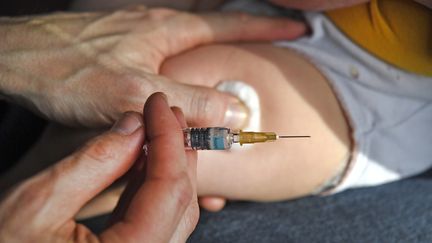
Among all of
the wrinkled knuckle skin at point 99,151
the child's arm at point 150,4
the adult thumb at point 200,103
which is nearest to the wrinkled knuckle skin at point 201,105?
the adult thumb at point 200,103

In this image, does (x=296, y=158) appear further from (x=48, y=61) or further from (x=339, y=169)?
(x=48, y=61)

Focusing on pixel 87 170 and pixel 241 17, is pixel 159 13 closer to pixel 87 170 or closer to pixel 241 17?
pixel 241 17

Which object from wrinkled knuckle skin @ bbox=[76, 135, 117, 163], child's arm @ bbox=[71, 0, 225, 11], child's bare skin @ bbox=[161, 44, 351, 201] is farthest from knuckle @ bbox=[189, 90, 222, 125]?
child's arm @ bbox=[71, 0, 225, 11]

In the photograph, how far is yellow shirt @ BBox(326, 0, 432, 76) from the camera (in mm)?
871

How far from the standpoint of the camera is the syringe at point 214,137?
2.34 ft

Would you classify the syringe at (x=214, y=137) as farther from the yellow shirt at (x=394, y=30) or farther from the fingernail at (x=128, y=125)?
the yellow shirt at (x=394, y=30)

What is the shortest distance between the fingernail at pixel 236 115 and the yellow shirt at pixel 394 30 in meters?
0.26

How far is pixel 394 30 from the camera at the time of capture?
0.91m

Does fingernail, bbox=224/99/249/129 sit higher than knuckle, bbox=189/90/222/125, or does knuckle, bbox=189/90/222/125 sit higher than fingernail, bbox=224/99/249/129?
knuckle, bbox=189/90/222/125

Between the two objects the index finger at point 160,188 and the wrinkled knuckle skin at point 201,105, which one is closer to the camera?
the index finger at point 160,188

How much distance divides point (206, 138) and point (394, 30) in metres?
0.43

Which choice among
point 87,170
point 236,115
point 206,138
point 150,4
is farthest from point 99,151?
point 150,4

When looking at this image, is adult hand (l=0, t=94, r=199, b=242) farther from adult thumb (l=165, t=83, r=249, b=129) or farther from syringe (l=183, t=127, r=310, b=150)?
adult thumb (l=165, t=83, r=249, b=129)

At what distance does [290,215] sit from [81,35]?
533 mm
